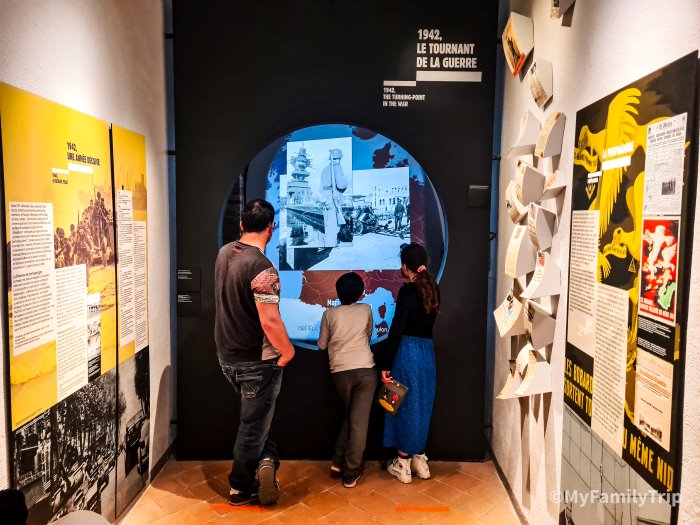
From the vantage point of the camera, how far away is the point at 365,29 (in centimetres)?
Result: 367

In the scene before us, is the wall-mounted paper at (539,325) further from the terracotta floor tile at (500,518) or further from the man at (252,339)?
the man at (252,339)

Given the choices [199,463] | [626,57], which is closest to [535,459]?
[626,57]

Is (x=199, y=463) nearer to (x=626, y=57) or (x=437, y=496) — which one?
(x=437, y=496)

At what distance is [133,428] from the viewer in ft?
10.5

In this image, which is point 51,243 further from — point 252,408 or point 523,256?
point 523,256

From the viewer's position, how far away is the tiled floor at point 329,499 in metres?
3.16

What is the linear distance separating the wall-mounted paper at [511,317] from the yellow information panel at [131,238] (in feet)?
6.61

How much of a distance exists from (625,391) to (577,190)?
84cm

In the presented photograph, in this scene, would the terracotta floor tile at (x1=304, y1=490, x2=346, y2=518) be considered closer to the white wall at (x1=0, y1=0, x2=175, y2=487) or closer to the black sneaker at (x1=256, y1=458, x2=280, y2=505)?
the black sneaker at (x1=256, y1=458, x2=280, y2=505)

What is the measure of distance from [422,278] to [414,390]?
72 cm

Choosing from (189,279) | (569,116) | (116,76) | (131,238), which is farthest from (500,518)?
(116,76)

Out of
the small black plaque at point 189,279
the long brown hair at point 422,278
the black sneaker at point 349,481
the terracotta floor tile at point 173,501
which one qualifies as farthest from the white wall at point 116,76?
the long brown hair at point 422,278

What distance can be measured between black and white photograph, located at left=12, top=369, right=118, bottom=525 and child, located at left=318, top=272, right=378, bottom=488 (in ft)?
4.14

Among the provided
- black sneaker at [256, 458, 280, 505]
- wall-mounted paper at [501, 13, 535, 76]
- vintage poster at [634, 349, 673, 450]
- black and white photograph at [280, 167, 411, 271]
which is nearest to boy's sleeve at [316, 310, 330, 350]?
black and white photograph at [280, 167, 411, 271]
